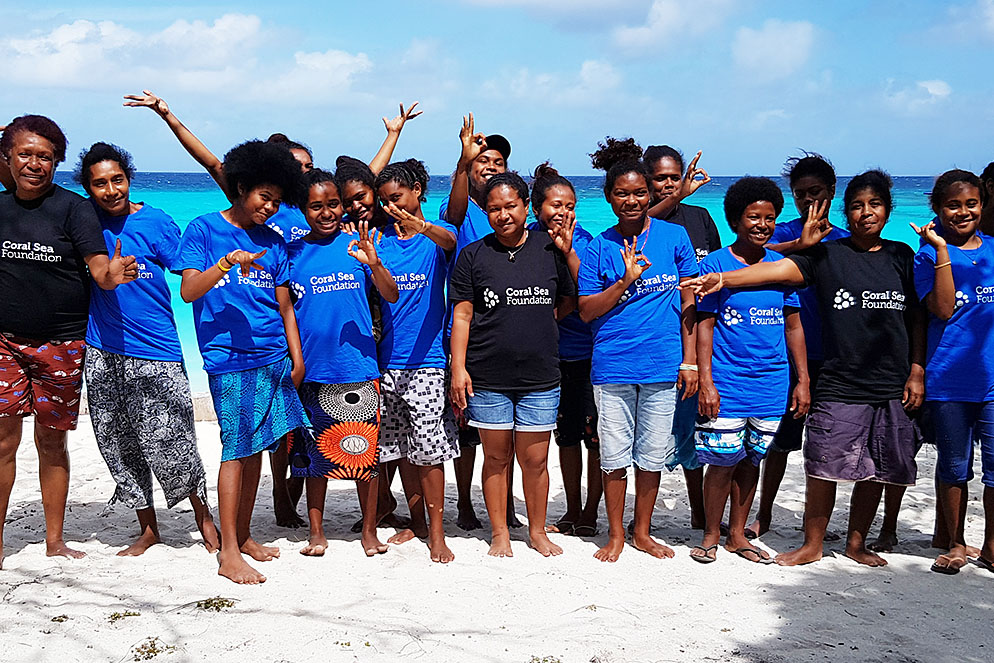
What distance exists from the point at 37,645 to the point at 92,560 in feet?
3.98

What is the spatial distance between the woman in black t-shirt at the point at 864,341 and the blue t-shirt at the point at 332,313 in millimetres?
1803

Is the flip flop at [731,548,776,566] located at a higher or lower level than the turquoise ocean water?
lower

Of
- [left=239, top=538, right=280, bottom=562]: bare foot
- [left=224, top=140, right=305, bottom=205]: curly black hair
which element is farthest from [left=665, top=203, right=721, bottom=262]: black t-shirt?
[left=239, top=538, right=280, bottom=562]: bare foot

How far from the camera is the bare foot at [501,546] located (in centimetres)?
515

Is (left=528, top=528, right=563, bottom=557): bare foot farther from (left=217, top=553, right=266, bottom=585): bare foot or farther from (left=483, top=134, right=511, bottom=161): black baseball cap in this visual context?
(left=483, top=134, right=511, bottom=161): black baseball cap

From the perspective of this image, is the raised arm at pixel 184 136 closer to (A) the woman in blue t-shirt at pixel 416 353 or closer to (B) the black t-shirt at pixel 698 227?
(A) the woman in blue t-shirt at pixel 416 353

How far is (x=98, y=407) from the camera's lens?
4992 millimetres

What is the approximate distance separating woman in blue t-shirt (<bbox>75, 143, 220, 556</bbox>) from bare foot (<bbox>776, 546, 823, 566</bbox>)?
3.27 metres

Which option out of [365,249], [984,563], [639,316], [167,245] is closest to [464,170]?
[365,249]


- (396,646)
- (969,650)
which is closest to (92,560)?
(396,646)

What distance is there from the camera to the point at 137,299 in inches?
192

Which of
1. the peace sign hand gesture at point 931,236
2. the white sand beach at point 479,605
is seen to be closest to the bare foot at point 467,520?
the white sand beach at point 479,605

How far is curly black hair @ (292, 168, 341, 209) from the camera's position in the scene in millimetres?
4938

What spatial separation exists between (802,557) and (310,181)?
11.2 feet
